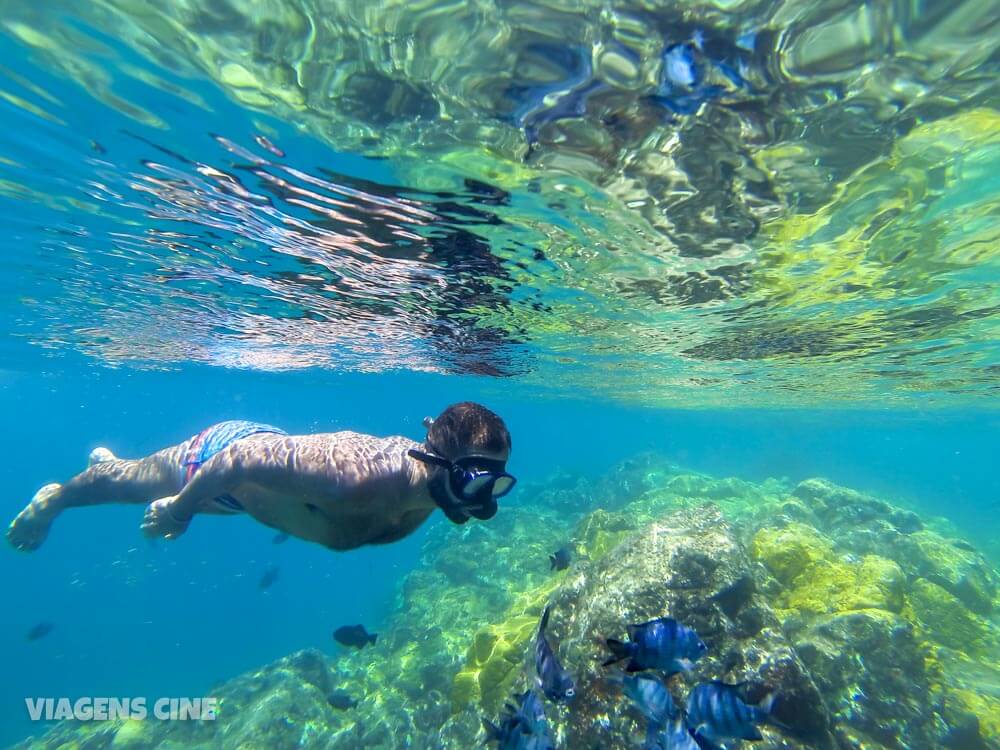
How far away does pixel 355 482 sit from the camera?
13.1 feet

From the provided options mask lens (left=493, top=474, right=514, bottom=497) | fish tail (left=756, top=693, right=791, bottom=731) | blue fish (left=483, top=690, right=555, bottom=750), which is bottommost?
fish tail (left=756, top=693, right=791, bottom=731)

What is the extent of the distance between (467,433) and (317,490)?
5.13 feet

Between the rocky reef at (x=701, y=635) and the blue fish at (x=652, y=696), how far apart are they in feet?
9.11

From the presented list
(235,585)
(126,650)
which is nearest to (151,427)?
(235,585)

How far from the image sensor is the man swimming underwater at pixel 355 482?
139 inches

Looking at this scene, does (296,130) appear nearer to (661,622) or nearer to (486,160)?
(486,160)

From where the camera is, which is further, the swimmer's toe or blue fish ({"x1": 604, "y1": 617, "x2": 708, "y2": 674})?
the swimmer's toe

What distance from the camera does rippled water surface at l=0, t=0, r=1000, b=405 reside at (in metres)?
4.75

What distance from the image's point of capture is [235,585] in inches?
2490

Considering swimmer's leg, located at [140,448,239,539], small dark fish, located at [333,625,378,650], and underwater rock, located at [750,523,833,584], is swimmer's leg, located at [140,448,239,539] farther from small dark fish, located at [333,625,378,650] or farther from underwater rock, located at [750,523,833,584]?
underwater rock, located at [750,523,833,584]

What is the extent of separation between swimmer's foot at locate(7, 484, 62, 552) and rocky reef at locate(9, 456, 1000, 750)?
831cm

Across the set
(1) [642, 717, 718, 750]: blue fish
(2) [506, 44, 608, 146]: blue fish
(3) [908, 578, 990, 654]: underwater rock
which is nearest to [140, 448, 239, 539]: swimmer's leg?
(1) [642, 717, 718, 750]: blue fish

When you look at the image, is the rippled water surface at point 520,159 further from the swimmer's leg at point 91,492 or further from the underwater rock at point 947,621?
the underwater rock at point 947,621

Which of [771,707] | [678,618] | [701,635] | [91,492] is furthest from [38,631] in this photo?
[771,707]
